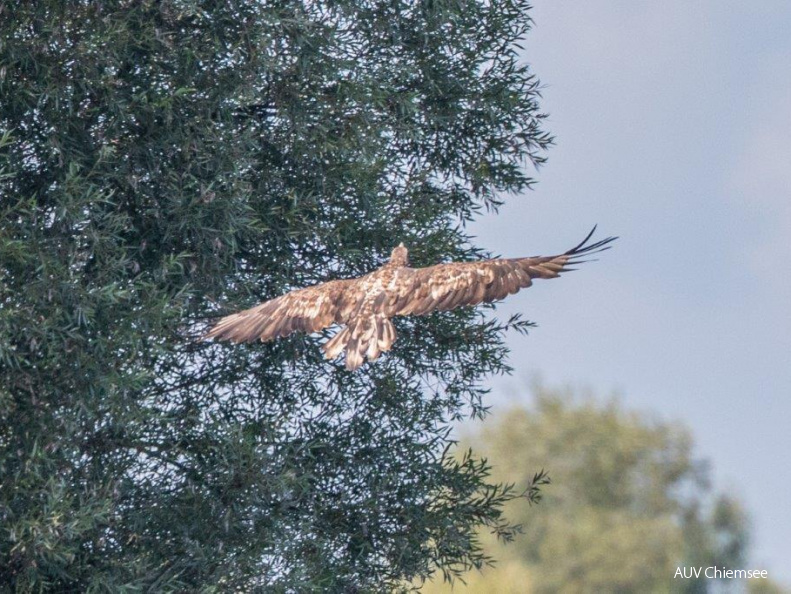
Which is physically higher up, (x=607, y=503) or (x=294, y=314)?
(x=607, y=503)

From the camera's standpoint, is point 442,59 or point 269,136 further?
point 442,59

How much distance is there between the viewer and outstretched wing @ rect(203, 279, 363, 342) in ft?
30.2

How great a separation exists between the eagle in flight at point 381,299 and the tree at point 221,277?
497 mm

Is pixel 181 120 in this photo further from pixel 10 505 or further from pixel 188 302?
pixel 10 505

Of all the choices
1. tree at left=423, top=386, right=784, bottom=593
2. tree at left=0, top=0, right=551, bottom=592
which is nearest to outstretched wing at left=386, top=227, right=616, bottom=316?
tree at left=0, top=0, right=551, bottom=592

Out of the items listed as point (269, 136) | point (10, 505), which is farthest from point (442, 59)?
point (10, 505)

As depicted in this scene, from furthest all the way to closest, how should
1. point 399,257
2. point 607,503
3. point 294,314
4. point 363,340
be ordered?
point 607,503 < point 399,257 < point 294,314 < point 363,340

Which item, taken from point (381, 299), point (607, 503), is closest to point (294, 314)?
point (381, 299)

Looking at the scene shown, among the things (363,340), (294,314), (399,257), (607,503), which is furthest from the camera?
(607,503)

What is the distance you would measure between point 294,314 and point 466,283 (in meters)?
1.36

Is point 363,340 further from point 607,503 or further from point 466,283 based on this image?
point 607,503

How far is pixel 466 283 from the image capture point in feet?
30.8

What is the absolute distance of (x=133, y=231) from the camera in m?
9.70

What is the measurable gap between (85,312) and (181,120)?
1975 mm
